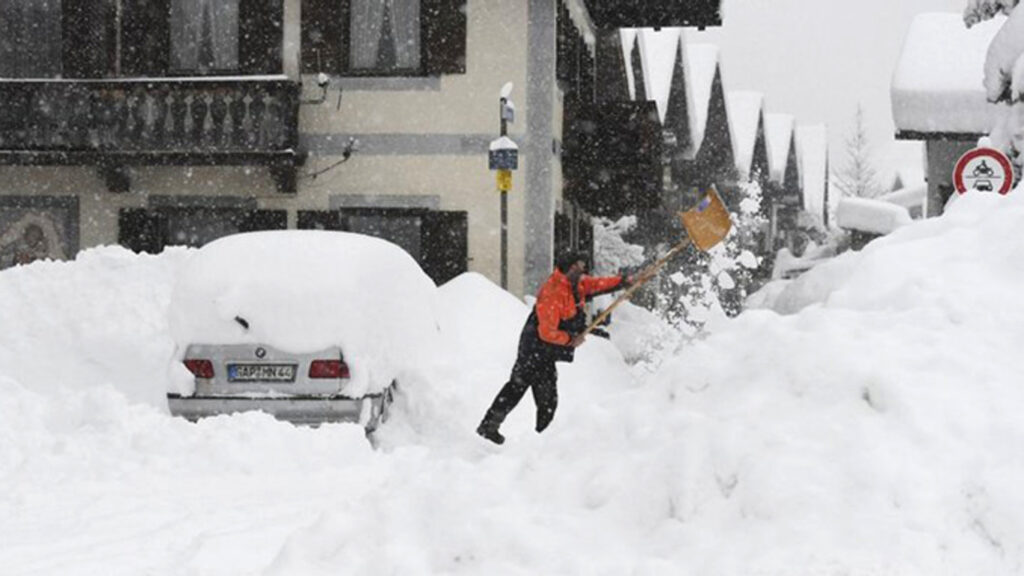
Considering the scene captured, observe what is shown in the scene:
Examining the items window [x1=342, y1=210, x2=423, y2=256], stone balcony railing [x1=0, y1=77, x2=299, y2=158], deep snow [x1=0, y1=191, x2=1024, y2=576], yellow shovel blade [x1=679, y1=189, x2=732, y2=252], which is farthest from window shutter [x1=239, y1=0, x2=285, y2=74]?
deep snow [x1=0, y1=191, x2=1024, y2=576]

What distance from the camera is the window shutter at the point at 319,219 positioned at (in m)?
17.9

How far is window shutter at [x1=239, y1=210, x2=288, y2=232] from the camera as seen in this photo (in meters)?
18.0

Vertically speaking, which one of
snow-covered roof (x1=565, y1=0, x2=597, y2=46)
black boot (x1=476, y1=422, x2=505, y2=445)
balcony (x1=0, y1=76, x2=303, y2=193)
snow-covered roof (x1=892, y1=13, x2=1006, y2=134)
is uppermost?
snow-covered roof (x1=565, y1=0, x2=597, y2=46)

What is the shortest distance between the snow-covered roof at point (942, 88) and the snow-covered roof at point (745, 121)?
17.1m

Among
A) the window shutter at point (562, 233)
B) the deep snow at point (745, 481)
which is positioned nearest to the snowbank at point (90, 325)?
the deep snow at point (745, 481)

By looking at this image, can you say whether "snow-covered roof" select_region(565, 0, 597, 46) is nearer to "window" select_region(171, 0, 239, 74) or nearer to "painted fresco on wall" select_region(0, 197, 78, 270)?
"window" select_region(171, 0, 239, 74)

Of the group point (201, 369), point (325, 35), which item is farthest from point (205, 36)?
point (201, 369)

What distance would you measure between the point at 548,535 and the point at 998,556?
141 cm

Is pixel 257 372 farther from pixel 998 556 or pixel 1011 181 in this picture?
pixel 1011 181

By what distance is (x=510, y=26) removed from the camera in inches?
689

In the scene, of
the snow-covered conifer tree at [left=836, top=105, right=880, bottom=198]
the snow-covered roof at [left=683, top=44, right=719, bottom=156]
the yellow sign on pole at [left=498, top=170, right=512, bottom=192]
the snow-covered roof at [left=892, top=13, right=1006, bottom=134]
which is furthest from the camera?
the snow-covered conifer tree at [left=836, top=105, right=880, bottom=198]

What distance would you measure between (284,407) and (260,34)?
10.4 meters

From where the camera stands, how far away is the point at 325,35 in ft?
57.9

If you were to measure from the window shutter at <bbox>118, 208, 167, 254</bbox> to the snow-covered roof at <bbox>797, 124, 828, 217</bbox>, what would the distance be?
43.4m
